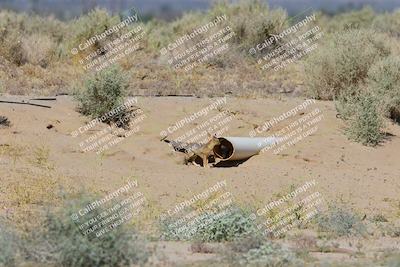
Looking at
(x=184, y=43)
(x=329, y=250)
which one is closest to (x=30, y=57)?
(x=184, y=43)

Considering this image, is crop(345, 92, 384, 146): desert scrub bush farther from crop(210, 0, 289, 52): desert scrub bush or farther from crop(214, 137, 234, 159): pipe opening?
crop(210, 0, 289, 52): desert scrub bush

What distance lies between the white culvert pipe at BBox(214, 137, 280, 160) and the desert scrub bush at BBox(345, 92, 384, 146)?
1.96m

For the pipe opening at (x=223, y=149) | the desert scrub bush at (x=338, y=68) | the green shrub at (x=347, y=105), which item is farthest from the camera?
the desert scrub bush at (x=338, y=68)

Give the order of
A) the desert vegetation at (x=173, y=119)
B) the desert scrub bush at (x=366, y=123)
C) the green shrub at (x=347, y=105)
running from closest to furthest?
the desert vegetation at (x=173, y=119) → the desert scrub bush at (x=366, y=123) → the green shrub at (x=347, y=105)

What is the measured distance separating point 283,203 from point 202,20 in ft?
64.4

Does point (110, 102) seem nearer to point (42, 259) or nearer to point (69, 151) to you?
point (69, 151)

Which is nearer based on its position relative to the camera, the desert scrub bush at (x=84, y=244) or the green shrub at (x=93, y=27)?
the desert scrub bush at (x=84, y=244)

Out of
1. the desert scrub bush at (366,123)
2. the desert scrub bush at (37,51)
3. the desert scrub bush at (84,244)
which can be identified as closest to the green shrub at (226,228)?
the desert scrub bush at (84,244)

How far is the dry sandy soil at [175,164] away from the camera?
44.1 ft

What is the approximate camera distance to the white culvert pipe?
1544cm

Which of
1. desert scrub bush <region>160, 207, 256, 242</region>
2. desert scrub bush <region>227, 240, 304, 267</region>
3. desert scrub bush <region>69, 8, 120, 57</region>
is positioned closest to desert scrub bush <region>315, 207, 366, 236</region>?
desert scrub bush <region>160, 207, 256, 242</region>

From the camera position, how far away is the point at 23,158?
1441cm

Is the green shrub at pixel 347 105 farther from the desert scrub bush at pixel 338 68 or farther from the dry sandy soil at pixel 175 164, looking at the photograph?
the desert scrub bush at pixel 338 68

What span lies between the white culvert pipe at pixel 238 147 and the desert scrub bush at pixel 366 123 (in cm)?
196
